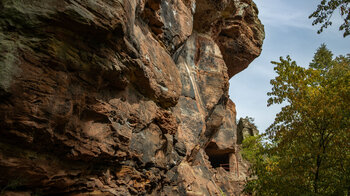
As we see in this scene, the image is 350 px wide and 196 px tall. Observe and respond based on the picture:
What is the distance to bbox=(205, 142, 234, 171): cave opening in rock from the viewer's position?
19.7 metres

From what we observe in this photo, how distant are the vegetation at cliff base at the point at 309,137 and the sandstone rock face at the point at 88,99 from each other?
140 inches

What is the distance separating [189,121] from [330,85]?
5.95m

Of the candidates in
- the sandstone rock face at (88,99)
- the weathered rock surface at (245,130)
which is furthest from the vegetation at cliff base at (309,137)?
the weathered rock surface at (245,130)

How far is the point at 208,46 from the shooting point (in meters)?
16.8

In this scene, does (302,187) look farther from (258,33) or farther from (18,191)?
(258,33)

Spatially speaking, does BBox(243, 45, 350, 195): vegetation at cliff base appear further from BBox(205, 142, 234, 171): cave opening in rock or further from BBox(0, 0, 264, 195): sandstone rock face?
BBox(205, 142, 234, 171): cave opening in rock

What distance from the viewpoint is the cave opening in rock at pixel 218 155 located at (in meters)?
19.7

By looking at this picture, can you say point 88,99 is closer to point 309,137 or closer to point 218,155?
point 309,137

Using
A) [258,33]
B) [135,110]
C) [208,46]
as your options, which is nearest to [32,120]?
Result: [135,110]

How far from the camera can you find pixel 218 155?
68.6ft

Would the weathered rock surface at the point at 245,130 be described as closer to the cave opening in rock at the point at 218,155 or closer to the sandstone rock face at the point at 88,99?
the cave opening in rock at the point at 218,155

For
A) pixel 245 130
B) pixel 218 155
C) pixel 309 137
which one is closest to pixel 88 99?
pixel 309 137

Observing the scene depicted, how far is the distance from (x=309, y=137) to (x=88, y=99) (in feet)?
26.8

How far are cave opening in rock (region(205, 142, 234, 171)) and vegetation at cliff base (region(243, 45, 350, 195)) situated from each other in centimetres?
892
